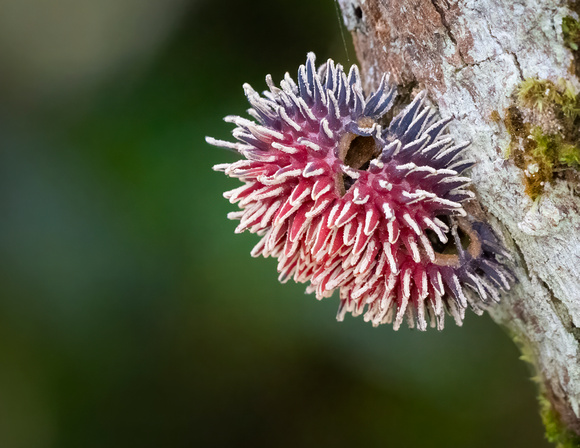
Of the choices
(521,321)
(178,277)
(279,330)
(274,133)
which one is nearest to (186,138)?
(178,277)

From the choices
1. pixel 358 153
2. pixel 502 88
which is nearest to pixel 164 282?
pixel 358 153

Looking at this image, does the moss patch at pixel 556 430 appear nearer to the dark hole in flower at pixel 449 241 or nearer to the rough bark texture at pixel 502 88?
the rough bark texture at pixel 502 88

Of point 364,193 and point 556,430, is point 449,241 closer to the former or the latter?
point 364,193

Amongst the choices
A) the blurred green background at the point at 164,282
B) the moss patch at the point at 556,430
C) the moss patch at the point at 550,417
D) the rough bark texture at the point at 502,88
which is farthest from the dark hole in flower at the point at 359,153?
the blurred green background at the point at 164,282

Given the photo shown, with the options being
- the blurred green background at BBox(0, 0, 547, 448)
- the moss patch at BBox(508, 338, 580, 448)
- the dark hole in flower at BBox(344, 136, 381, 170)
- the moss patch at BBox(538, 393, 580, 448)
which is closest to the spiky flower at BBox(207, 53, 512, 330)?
the dark hole in flower at BBox(344, 136, 381, 170)

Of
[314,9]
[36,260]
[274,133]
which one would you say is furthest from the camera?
[36,260]

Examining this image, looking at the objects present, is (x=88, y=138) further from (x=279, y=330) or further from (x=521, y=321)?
(x=521, y=321)

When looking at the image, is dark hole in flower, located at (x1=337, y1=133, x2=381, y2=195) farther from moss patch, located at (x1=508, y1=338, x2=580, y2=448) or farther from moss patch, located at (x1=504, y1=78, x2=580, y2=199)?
moss patch, located at (x1=508, y1=338, x2=580, y2=448)
